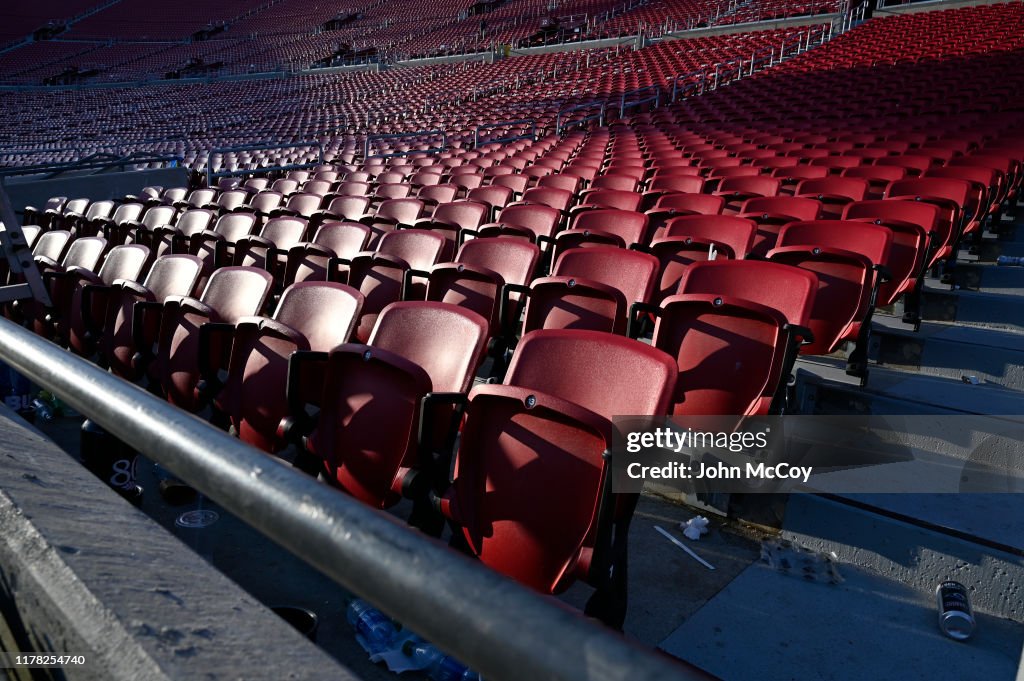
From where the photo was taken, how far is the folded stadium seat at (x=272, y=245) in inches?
202

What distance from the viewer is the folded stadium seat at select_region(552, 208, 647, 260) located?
4.53 m

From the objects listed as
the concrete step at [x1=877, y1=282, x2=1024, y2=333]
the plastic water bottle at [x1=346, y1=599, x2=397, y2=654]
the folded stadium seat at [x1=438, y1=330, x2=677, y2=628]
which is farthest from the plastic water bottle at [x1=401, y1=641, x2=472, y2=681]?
the concrete step at [x1=877, y1=282, x2=1024, y2=333]

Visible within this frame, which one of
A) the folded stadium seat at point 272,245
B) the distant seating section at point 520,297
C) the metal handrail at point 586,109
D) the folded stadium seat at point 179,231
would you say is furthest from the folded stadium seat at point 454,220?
the metal handrail at point 586,109

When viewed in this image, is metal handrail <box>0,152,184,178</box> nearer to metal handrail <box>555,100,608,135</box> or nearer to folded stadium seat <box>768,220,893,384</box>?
folded stadium seat <box>768,220,893,384</box>

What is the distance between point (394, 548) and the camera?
0.63 m

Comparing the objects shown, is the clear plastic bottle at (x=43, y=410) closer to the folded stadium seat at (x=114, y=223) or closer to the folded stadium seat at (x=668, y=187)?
the folded stadium seat at (x=114, y=223)

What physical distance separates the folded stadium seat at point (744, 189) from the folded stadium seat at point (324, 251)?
2853 mm

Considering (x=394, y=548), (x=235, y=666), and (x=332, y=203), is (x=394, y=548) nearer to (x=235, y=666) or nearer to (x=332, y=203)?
(x=235, y=666)

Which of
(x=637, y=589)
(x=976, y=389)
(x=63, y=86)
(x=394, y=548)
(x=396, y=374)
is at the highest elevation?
(x=63, y=86)

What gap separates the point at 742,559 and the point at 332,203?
5264 mm

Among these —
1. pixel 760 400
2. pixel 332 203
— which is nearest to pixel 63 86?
pixel 332 203

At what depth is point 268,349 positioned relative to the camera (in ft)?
10.7

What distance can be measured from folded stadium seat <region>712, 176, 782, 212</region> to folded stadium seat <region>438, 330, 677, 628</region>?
12.4ft

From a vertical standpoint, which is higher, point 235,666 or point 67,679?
point 235,666
